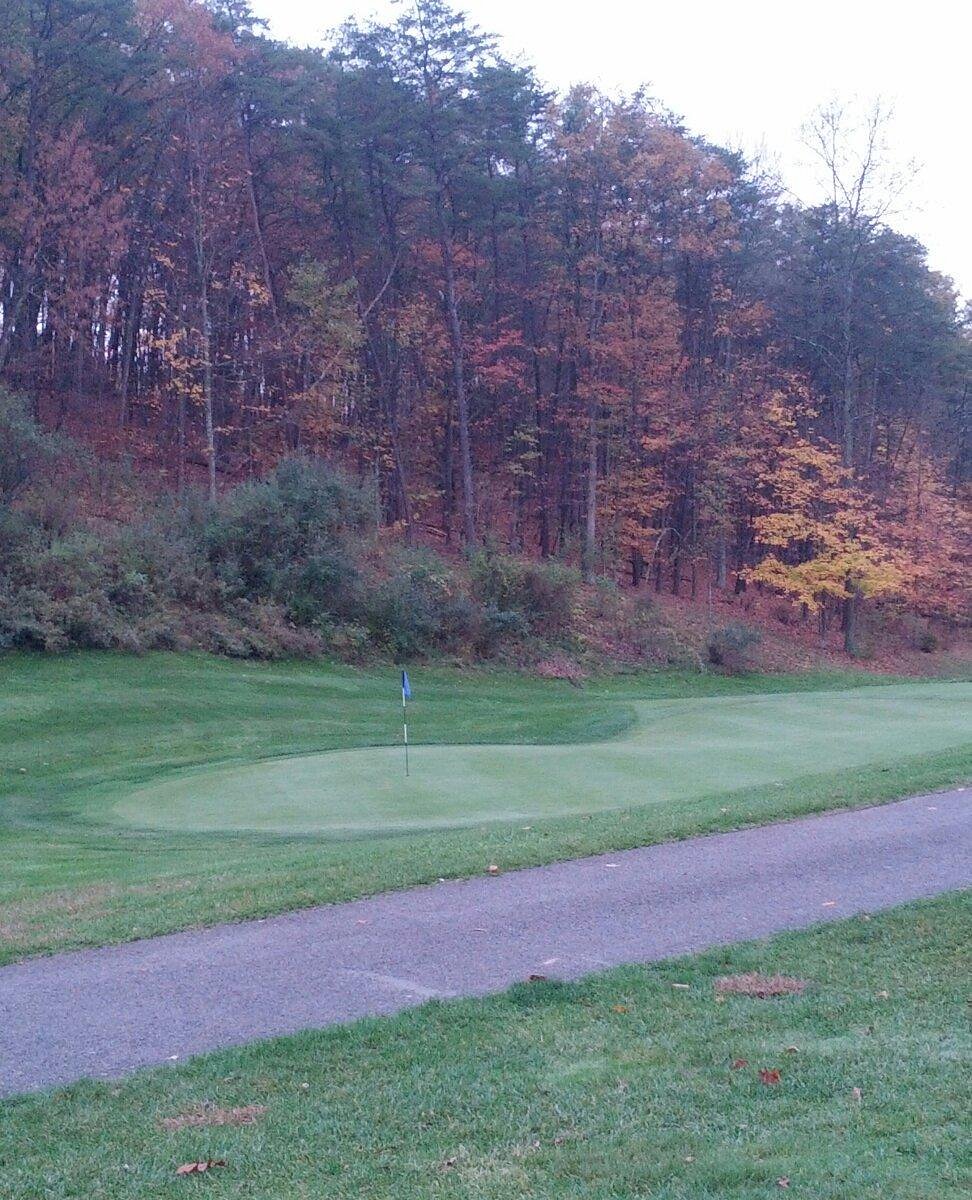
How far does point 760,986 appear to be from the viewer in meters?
7.13

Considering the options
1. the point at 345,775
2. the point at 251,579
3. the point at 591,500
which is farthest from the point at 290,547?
the point at 591,500

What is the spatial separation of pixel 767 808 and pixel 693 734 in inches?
364

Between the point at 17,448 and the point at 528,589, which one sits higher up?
the point at 17,448

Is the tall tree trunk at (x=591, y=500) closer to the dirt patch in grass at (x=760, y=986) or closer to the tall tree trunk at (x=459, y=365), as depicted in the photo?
the tall tree trunk at (x=459, y=365)

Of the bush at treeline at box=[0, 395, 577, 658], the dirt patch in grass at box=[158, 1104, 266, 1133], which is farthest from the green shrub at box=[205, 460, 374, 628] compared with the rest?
the dirt patch in grass at box=[158, 1104, 266, 1133]

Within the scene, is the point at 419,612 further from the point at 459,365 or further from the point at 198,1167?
the point at 198,1167

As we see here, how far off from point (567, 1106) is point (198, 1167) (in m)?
1.56

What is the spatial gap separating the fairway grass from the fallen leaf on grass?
12.4ft

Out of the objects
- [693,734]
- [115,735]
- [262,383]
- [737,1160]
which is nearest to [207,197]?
[262,383]

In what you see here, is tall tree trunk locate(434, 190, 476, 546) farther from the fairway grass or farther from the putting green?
the putting green

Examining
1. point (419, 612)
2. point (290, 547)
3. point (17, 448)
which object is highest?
point (17, 448)

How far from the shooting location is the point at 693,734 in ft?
72.1

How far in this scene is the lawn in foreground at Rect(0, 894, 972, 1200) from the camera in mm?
4688

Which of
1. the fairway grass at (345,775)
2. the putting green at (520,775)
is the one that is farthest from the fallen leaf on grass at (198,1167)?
the putting green at (520,775)
